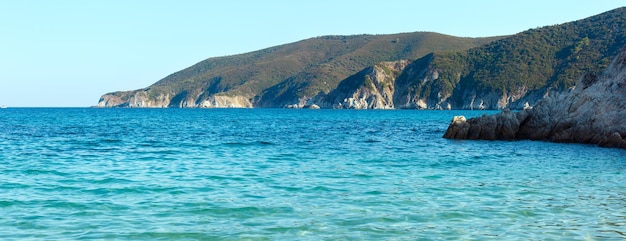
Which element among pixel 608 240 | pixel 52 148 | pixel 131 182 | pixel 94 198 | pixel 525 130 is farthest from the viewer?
pixel 525 130

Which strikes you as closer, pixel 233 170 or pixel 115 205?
pixel 115 205

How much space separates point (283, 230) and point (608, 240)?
19.5ft

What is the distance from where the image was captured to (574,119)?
129 feet

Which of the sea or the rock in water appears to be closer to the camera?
the sea

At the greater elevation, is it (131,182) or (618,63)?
(618,63)

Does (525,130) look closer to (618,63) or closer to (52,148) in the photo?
(618,63)

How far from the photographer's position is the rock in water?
36656mm

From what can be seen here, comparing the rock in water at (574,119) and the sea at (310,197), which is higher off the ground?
the rock in water at (574,119)

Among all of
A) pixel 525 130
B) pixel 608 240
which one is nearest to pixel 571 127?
pixel 525 130

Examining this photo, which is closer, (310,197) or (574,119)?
(310,197)

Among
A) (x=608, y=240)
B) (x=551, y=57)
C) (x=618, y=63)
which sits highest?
(x=551, y=57)

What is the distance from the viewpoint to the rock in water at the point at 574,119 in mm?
36656

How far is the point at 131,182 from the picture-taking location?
58.1 feet

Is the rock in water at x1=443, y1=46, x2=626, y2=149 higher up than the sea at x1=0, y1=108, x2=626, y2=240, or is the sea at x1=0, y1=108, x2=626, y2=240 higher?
the rock in water at x1=443, y1=46, x2=626, y2=149
